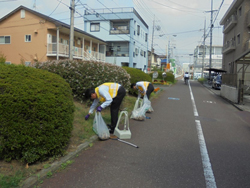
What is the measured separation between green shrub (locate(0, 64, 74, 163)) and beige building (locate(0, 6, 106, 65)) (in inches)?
768

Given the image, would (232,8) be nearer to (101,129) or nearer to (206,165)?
(101,129)

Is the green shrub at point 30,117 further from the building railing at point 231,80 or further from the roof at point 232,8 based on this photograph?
the roof at point 232,8

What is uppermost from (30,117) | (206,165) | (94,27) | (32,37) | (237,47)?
(94,27)

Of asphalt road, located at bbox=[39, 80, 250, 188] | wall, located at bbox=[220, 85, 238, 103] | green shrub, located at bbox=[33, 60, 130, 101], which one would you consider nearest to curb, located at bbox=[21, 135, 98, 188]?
asphalt road, located at bbox=[39, 80, 250, 188]

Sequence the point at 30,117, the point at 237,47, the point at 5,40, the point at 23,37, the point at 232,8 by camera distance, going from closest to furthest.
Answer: the point at 30,117, the point at 23,37, the point at 5,40, the point at 237,47, the point at 232,8

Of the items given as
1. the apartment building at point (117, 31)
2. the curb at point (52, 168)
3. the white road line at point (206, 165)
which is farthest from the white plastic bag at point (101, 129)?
the apartment building at point (117, 31)

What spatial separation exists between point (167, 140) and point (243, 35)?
74.5 feet

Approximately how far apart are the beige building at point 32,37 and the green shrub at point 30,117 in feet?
64.0

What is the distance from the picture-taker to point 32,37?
2462 centimetres

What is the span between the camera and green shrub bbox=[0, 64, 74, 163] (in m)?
3.76

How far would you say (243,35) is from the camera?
2431 centimetres

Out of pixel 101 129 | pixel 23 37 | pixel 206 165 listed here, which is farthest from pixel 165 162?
pixel 23 37

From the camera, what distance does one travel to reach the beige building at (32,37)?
23.7 m

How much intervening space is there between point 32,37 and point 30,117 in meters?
23.2
